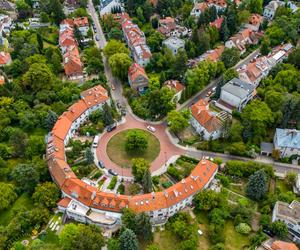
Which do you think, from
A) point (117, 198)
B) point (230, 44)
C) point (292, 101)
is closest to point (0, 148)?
point (117, 198)

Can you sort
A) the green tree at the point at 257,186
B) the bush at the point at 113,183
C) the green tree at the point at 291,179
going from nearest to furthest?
1. the green tree at the point at 257,186
2. the green tree at the point at 291,179
3. the bush at the point at 113,183

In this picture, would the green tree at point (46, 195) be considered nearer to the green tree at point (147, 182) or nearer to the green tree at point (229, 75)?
the green tree at point (147, 182)

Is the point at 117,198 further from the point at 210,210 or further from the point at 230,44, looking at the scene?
the point at 230,44

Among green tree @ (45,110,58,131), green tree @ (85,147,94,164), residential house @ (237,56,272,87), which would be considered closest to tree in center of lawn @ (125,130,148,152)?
green tree @ (85,147,94,164)

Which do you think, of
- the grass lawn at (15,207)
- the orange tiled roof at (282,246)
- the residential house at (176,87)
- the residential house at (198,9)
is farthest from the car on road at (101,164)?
the residential house at (198,9)

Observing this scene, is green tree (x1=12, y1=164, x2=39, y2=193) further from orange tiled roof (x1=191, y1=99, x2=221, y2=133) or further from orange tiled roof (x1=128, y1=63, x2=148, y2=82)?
orange tiled roof (x1=128, y1=63, x2=148, y2=82)

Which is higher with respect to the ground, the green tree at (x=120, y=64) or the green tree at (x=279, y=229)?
the green tree at (x=120, y=64)

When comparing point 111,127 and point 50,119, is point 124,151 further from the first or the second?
point 50,119
